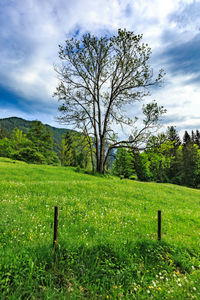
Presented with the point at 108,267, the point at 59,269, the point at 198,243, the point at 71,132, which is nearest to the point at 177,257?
the point at 198,243

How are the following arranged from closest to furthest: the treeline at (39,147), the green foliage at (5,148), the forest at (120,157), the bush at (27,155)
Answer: the treeline at (39,147) < the bush at (27,155) < the forest at (120,157) < the green foliage at (5,148)

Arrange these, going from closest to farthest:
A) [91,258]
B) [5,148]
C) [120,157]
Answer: [91,258] < [5,148] < [120,157]

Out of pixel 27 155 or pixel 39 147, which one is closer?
pixel 27 155

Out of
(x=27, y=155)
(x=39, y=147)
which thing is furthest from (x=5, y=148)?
(x=27, y=155)

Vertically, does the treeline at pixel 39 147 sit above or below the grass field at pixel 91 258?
above

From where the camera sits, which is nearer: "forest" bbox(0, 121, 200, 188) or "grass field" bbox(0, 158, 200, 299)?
"grass field" bbox(0, 158, 200, 299)

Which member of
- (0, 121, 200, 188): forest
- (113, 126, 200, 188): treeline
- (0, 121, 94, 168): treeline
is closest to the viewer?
(0, 121, 94, 168): treeline

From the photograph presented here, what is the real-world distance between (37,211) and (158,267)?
496cm

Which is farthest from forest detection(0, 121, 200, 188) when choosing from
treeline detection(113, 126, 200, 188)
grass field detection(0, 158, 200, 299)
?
grass field detection(0, 158, 200, 299)

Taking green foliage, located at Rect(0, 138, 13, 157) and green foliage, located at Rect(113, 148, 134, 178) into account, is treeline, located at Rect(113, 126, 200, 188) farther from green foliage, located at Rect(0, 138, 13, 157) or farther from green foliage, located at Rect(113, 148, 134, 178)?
green foliage, located at Rect(0, 138, 13, 157)

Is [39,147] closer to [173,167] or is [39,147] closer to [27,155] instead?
[27,155]

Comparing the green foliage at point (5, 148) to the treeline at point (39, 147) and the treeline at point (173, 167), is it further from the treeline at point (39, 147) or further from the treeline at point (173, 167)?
the treeline at point (173, 167)

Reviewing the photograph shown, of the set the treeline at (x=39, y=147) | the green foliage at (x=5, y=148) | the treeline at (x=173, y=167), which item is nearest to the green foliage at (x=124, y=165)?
the treeline at (x=173, y=167)

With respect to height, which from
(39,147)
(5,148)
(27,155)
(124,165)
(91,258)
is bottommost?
(91,258)
